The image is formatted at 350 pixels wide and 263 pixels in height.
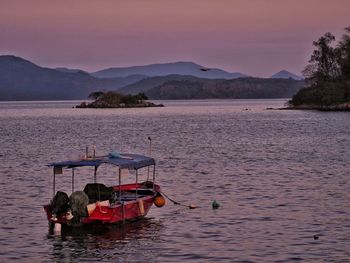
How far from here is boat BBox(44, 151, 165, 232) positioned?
107 ft

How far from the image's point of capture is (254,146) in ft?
287

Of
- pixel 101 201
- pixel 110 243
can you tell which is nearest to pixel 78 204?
pixel 101 201

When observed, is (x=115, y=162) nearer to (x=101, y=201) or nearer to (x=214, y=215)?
(x=101, y=201)

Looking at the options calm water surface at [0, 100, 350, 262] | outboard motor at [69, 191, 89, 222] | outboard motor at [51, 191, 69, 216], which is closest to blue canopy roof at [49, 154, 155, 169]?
outboard motor at [51, 191, 69, 216]

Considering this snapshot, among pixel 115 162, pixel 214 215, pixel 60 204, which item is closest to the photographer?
pixel 60 204

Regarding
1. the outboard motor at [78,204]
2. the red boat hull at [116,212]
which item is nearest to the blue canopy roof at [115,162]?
the red boat hull at [116,212]

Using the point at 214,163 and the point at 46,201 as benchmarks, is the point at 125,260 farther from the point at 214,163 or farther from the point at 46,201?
the point at 214,163

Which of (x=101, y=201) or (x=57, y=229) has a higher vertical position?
(x=101, y=201)

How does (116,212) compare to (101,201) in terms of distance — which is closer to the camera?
(116,212)

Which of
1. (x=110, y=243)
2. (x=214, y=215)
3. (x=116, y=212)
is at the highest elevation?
(x=116, y=212)

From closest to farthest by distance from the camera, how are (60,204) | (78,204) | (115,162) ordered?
(78,204), (60,204), (115,162)

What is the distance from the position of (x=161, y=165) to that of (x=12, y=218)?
1099 inches

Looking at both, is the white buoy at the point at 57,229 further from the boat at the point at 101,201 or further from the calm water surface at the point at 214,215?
the calm water surface at the point at 214,215

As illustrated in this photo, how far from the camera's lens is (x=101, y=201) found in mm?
34125
